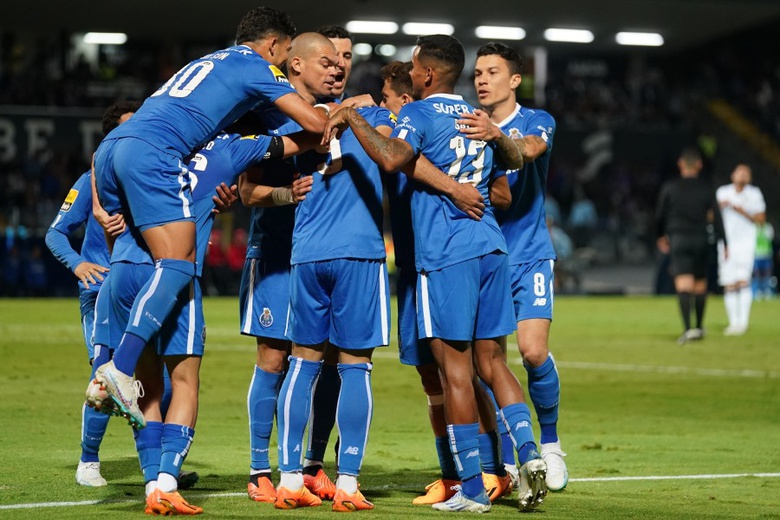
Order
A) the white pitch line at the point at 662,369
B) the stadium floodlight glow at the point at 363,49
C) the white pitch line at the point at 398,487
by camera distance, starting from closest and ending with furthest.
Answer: the white pitch line at the point at 398,487 → the white pitch line at the point at 662,369 → the stadium floodlight glow at the point at 363,49

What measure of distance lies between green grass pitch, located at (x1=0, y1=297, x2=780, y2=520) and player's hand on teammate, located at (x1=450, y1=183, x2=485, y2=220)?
157 cm

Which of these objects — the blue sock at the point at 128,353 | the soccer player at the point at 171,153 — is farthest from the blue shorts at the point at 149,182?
the blue sock at the point at 128,353

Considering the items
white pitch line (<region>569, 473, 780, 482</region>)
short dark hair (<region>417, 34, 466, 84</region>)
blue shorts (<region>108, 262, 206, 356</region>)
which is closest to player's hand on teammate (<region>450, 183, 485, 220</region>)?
short dark hair (<region>417, 34, 466, 84</region>)

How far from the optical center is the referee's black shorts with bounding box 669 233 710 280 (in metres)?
17.0

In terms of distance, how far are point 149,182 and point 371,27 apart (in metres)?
35.8

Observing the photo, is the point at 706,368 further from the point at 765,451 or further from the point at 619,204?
the point at 619,204

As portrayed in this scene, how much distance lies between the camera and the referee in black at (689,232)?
672 inches

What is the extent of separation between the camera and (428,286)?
6.20m

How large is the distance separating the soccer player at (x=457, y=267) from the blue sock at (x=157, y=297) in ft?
3.48

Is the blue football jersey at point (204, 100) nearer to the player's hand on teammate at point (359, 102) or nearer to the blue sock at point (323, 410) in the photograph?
the player's hand on teammate at point (359, 102)

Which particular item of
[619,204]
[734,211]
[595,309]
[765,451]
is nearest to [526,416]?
[765,451]

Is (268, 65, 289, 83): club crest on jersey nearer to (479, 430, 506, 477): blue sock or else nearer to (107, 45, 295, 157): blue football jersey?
(107, 45, 295, 157): blue football jersey

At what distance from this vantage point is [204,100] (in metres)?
5.89

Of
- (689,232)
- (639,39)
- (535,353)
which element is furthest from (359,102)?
(639,39)
